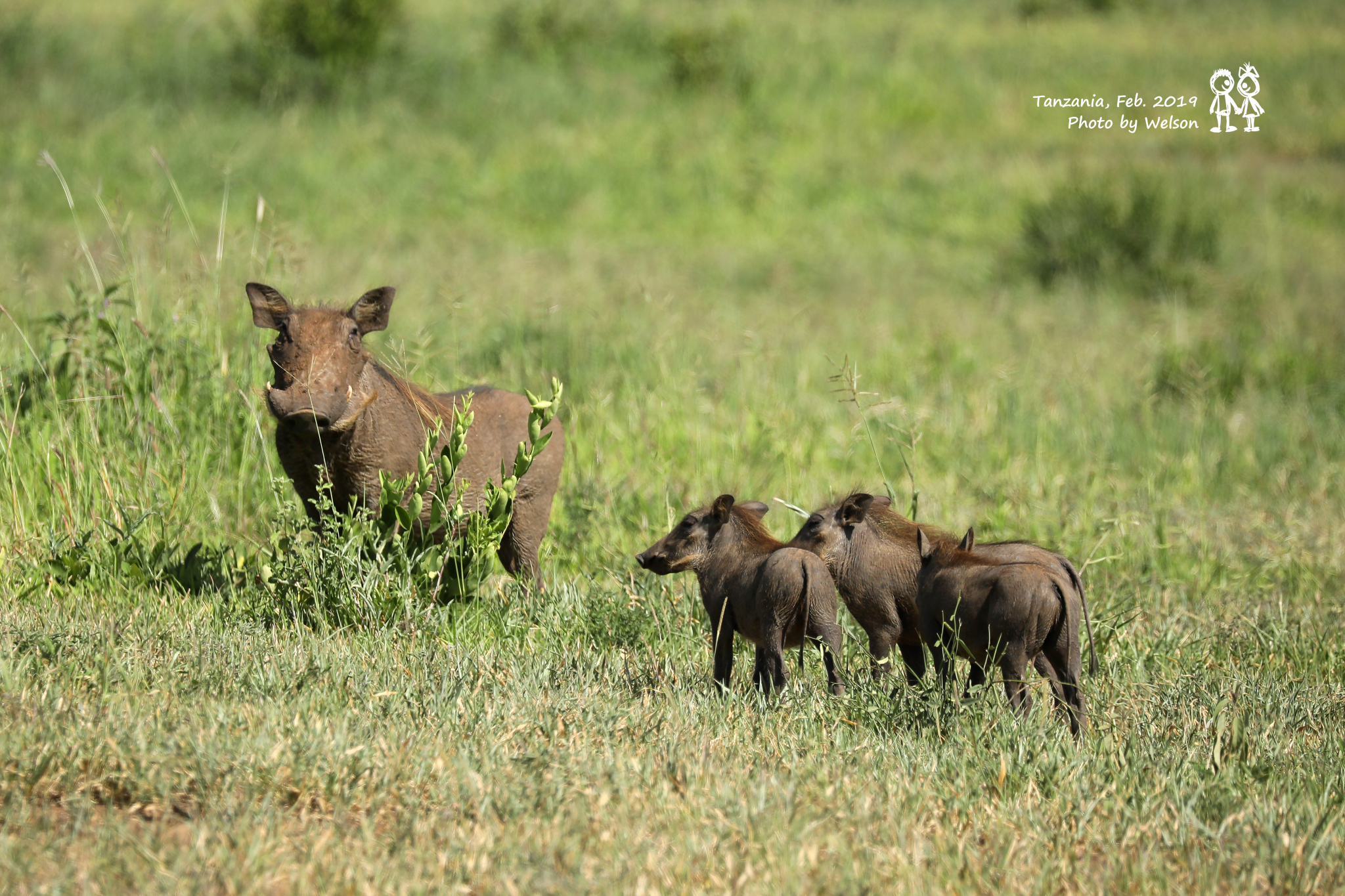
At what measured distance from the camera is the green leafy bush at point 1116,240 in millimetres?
13930

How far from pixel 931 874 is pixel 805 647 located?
5.62ft

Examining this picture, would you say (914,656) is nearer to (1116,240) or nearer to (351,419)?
(351,419)

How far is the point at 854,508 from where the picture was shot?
4.18m

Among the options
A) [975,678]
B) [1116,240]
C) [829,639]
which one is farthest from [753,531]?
[1116,240]

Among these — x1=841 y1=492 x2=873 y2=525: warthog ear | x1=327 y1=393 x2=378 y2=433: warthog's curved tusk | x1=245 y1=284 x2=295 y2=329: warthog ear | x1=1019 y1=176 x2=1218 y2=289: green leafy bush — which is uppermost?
x1=1019 y1=176 x2=1218 y2=289: green leafy bush

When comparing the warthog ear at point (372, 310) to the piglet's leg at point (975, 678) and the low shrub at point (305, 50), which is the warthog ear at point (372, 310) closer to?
the piglet's leg at point (975, 678)

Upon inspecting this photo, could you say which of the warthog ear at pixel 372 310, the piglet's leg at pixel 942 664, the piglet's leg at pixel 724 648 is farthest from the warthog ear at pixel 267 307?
the piglet's leg at pixel 942 664

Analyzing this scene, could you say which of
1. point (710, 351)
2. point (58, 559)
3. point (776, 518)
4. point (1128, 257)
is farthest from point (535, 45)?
point (58, 559)

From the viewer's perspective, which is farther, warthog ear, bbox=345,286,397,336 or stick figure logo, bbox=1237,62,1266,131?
stick figure logo, bbox=1237,62,1266,131

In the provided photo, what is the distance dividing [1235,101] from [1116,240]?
9270 mm

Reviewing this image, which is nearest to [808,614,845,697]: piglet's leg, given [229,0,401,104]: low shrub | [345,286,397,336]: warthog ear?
[345,286,397,336]: warthog ear

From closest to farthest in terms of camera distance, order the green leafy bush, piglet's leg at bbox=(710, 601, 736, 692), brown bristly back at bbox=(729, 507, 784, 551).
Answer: piglet's leg at bbox=(710, 601, 736, 692) → brown bristly back at bbox=(729, 507, 784, 551) → the green leafy bush

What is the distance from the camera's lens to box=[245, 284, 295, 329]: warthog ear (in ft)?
14.5

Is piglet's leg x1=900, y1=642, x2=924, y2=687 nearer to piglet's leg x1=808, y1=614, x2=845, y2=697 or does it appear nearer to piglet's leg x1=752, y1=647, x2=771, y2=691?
piglet's leg x1=808, y1=614, x2=845, y2=697
